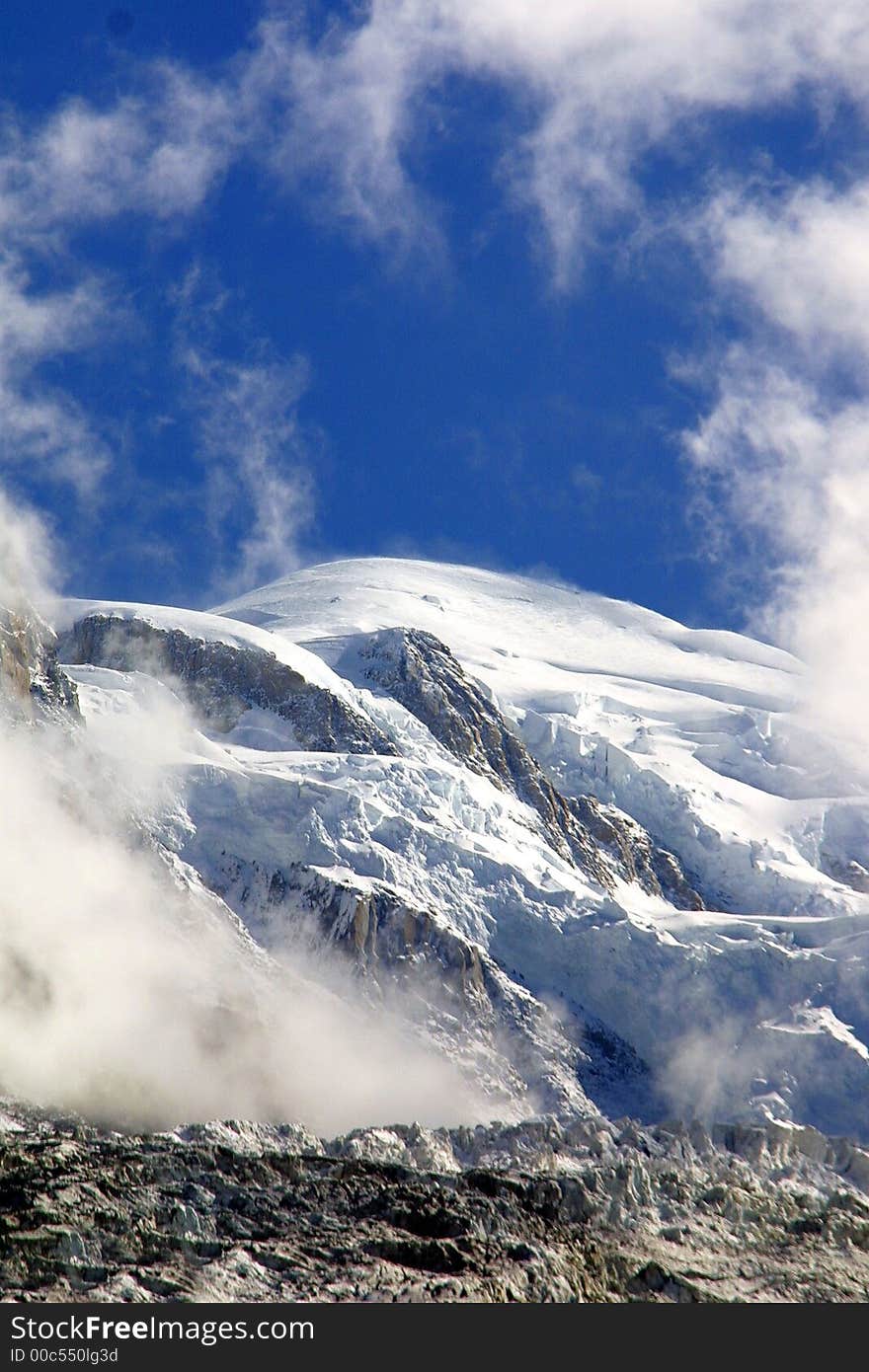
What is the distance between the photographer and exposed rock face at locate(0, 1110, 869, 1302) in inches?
2977

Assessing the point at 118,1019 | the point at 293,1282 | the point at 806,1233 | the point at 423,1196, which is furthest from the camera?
the point at 118,1019

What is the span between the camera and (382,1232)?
284 ft

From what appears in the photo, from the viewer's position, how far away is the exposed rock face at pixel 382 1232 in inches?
2977

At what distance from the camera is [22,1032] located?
169 metres

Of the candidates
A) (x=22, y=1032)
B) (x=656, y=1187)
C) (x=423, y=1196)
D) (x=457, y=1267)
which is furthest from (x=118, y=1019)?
(x=457, y=1267)

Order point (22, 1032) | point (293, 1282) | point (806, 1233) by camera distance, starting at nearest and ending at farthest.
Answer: point (293, 1282) < point (806, 1233) < point (22, 1032)

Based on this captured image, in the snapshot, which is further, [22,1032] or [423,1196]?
[22,1032]
